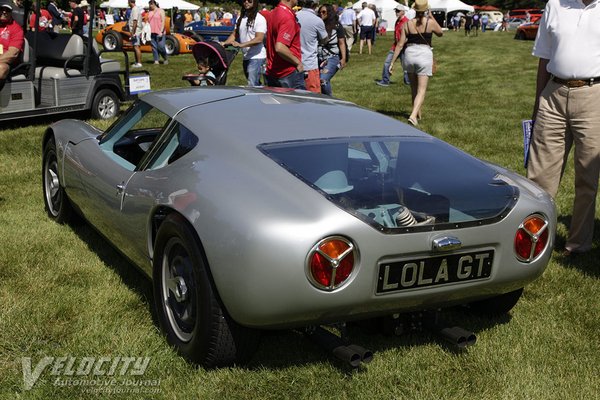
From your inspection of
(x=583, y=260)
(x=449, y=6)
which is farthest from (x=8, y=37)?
(x=449, y=6)

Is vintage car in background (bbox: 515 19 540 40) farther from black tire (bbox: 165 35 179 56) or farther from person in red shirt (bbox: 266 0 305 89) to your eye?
person in red shirt (bbox: 266 0 305 89)

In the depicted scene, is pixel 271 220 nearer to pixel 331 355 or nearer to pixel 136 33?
pixel 331 355

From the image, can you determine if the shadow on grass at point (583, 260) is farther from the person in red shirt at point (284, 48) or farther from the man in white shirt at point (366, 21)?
the man in white shirt at point (366, 21)

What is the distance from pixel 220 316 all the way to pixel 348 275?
56 centimetres

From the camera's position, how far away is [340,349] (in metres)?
3.10

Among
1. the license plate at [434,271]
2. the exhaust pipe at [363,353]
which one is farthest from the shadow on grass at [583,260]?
the exhaust pipe at [363,353]

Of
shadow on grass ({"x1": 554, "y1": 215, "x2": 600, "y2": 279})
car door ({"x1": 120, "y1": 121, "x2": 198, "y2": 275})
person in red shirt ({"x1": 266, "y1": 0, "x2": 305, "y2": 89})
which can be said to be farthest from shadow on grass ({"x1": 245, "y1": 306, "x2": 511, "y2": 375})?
person in red shirt ({"x1": 266, "y1": 0, "x2": 305, "y2": 89})

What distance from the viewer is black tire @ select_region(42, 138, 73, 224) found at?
17.5 feet

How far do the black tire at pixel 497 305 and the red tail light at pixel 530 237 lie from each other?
1.65 ft

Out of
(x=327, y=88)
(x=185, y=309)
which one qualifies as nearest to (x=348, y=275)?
(x=185, y=309)

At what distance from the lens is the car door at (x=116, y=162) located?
4008 mm

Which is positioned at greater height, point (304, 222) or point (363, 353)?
point (304, 222)

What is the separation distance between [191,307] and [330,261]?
755mm

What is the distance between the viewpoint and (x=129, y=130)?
4562mm
